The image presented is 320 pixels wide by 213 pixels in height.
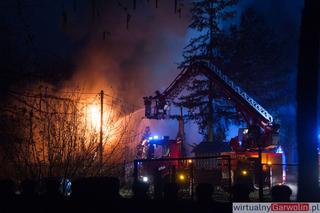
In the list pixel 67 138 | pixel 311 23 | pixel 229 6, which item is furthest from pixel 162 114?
pixel 229 6

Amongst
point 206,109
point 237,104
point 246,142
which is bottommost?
point 246,142

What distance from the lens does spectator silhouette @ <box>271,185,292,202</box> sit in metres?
5.75

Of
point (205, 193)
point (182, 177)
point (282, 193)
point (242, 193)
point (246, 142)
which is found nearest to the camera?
point (282, 193)

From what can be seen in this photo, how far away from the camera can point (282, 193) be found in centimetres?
579

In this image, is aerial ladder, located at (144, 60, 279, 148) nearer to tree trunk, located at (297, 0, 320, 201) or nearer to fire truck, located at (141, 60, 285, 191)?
fire truck, located at (141, 60, 285, 191)

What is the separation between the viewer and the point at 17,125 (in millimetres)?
14250

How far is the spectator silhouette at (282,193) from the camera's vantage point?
18.9 feet

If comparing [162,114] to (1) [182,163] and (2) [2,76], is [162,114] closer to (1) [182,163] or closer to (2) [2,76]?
(1) [182,163]

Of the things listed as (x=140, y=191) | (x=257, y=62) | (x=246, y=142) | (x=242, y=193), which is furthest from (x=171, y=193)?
(x=257, y=62)

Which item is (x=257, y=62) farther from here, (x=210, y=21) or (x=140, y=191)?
(x=140, y=191)

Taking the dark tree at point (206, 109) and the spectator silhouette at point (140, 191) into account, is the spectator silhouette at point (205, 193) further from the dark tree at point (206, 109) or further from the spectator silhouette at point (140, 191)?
the dark tree at point (206, 109)

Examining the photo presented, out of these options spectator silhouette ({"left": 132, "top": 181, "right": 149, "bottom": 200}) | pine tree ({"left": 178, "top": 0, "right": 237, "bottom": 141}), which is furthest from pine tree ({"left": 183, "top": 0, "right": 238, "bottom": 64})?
spectator silhouette ({"left": 132, "top": 181, "right": 149, "bottom": 200})

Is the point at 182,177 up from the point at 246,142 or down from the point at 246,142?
down

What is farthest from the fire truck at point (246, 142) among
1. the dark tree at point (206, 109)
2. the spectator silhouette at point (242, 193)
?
the dark tree at point (206, 109)
